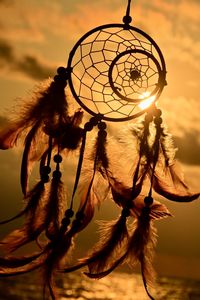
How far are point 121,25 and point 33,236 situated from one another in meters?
1.61

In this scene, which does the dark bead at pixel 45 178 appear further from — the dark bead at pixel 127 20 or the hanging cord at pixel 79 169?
the dark bead at pixel 127 20

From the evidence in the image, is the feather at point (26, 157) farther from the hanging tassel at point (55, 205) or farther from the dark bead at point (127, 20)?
the dark bead at point (127, 20)

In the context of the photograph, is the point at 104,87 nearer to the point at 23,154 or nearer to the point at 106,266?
the point at 23,154

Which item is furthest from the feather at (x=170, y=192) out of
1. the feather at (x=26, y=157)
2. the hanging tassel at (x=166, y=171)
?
the feather at (x=26, y=157)

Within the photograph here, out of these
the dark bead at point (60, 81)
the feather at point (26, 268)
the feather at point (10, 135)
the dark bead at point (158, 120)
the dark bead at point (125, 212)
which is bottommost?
the feather at point (26, 268)

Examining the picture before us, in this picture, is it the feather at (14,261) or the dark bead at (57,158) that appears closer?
the feather at (14,261)

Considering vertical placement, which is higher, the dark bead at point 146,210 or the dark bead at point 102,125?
the dark bead at point 102,125

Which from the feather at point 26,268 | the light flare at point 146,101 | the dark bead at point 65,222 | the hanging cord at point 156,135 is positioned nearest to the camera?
the feather at point 26,268

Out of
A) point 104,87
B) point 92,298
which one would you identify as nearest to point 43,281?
point 104,87

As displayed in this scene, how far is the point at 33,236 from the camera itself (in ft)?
14.8

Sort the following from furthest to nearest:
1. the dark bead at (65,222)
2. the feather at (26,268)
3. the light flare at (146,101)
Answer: the light flare at (146,101) < the dark bead at (65,222) < the feather at (26,268)

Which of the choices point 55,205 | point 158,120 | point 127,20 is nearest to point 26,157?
point 55,205

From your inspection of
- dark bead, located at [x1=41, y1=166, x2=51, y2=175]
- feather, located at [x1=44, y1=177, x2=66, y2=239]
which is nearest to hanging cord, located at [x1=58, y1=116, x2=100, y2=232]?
feather, located at [x1=44, y1=177, x2=66, y2=239]

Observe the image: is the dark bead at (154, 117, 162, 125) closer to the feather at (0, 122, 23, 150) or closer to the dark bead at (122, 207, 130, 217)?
the dark bead at (122, 207, 130, 217)
